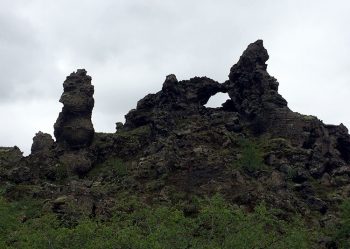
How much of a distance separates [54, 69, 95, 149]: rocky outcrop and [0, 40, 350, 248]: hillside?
0.37 m

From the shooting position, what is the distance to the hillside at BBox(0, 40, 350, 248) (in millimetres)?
75644

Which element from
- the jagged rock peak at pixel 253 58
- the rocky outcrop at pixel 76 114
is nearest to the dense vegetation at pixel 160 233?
the rocky outcrop at pixel 76 114

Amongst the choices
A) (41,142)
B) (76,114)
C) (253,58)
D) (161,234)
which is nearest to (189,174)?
(76,114)

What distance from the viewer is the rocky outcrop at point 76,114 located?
162750 mm

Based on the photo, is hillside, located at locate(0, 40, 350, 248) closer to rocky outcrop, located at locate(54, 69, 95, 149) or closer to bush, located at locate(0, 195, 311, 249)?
bush, located at locate(0, 195, 311, 249)

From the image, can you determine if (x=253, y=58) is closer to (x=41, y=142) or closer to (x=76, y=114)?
(x=76, y=114)

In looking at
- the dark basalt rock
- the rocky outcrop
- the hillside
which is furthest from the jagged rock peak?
the dark basalt rock

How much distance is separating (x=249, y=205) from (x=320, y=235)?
1808 centimetres

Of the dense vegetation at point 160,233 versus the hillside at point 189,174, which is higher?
the hillside at point 189,174

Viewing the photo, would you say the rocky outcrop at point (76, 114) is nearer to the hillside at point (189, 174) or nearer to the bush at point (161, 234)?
the hillside at point (189, 174)

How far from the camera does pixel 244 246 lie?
67938 millimetres

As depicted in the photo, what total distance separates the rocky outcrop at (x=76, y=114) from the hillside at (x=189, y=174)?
0.37 m

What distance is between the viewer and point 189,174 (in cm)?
12812

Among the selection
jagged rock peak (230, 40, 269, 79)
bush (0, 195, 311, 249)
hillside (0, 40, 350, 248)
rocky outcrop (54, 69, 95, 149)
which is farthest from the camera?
jagged rock peak (230, 40, 269, 79)
